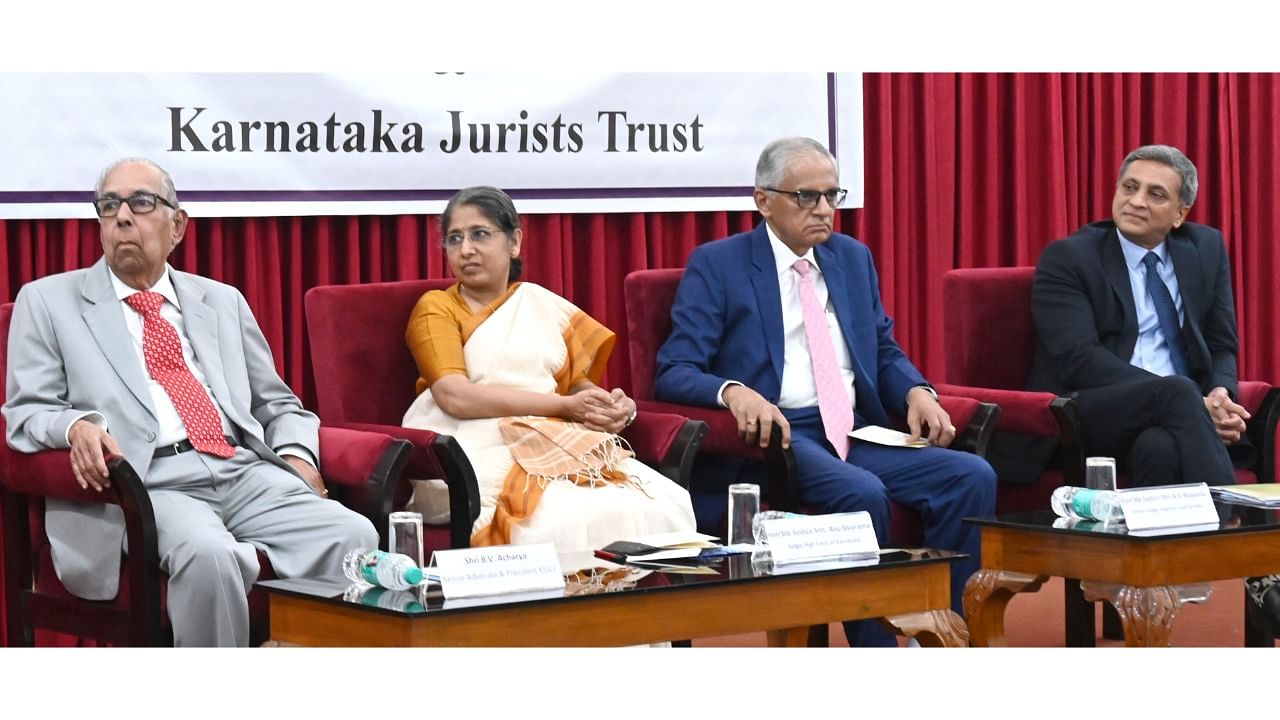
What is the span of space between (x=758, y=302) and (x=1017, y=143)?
62.1 inches

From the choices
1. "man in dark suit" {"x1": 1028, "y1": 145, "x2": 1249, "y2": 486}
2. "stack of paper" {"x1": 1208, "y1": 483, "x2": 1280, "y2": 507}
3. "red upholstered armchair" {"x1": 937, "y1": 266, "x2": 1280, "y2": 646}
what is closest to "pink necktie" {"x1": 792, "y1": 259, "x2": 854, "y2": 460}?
"red upholstered armchair" {"x1": 937, "y1": 266, "x2": 1280, "y2": 646}

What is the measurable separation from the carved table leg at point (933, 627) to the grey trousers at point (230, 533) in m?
0.98

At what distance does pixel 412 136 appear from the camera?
4.26 metres

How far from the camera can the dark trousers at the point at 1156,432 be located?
12.8ft

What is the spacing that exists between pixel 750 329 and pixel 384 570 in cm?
160

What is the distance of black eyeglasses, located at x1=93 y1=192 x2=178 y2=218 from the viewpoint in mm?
3287

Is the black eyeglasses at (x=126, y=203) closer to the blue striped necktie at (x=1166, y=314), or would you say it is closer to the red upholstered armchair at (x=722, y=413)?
the red upholstered armchair at (x=722, y=413)

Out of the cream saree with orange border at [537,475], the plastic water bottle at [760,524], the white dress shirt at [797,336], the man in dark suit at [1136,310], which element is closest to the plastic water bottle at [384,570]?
the plastic water bottle at [760,524]

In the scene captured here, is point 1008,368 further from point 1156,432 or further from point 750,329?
point 750,329

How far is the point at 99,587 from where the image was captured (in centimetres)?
302

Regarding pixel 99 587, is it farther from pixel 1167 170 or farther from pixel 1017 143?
pixel 1017 143

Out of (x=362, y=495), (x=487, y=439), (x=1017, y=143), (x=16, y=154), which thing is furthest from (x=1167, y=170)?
(x=16, y=154)

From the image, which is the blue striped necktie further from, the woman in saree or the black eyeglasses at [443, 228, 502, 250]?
the black eyeglasses at [443, 228, 502, 250]

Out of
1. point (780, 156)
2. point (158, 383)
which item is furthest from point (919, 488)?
point (158, 383)
